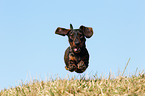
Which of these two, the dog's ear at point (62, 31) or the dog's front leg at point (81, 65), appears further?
the dog's ear at point (62, 31)

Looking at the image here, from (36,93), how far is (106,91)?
1.69 meters

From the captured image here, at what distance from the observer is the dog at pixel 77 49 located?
5828mm

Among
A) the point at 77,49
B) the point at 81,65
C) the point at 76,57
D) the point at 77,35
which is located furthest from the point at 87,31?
the point at 81,65

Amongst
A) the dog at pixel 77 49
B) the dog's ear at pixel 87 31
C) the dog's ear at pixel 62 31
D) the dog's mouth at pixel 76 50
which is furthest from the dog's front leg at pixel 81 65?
the dog's ear at pixel 62 31

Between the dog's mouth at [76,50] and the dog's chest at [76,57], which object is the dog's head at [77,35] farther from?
the dog's chest at [76,57]

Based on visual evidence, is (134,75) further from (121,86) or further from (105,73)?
(121,86)

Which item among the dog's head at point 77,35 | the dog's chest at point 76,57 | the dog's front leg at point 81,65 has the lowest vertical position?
the dog's front leg at point 81,65

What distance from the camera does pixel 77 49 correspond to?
5.79m

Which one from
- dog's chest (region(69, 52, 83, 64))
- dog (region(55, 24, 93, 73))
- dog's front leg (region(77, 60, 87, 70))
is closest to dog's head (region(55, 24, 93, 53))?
dog (region(55, 24, 93, 73))

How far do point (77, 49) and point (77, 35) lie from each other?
1.13 ft

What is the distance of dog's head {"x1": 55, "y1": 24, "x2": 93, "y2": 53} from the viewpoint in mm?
5781

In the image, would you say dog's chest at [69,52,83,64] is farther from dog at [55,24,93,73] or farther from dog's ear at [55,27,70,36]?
dog's ear at [55,27,70,36]

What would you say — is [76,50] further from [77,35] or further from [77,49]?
[77,35]

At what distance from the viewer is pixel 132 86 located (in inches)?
203
